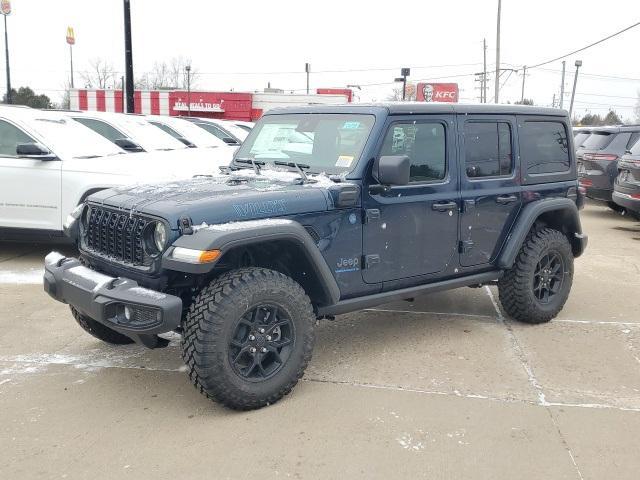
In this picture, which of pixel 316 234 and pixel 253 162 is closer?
pixel 316 234

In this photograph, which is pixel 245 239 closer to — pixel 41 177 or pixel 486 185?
pixel 486 185

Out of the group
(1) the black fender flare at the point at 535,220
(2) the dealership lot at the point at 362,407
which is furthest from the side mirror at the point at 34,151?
(1) the black fender flare at the point at 535,220

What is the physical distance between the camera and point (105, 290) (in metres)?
3.51

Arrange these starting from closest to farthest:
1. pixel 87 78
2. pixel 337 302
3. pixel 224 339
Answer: pixel 224 339 → pixel 337 302 → pixel 87 78

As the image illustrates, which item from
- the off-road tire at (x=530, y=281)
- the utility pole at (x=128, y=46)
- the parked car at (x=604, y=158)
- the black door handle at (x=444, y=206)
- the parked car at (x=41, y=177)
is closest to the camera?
the black door handle at (x=444, y=206)

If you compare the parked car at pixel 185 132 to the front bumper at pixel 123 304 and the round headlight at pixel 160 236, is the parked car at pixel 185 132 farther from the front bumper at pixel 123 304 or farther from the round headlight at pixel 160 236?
the round headlight at pixel 160 236

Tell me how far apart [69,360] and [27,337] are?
69cm

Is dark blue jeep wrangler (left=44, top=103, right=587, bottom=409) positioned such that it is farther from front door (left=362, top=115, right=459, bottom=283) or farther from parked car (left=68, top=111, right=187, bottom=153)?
parked car (left=68, top=111, right=187, bottom=153)

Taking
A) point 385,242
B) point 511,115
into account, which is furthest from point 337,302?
point 511,115

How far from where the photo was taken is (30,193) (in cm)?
723

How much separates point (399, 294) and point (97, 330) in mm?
2171

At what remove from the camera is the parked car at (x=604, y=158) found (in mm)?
11828

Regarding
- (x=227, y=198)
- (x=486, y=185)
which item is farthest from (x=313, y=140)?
(x=486, y=185)

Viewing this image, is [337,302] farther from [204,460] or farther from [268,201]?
[204,460]
